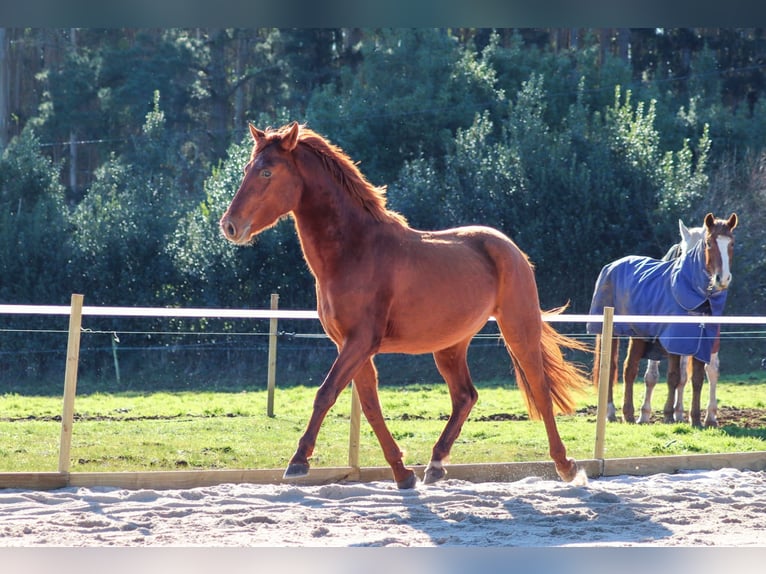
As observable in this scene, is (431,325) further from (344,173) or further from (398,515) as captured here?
(398,515)

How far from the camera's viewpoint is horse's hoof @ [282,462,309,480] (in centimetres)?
518

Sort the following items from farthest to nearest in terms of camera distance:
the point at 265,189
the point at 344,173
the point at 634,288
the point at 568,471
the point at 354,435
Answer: the point at 634,288 → the point at 354,435 → the point at 568,471 → the point at 344,173 → the point at 265,189

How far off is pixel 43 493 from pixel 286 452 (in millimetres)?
2394

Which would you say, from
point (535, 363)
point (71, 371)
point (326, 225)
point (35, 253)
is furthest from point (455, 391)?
point (35, 253)

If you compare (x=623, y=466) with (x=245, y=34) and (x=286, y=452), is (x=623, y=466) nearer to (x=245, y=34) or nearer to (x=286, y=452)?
(x=286, y=452)

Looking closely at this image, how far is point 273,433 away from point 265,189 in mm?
4107

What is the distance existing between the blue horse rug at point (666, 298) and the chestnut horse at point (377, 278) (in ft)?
11.2

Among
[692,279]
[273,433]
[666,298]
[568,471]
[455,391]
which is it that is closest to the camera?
[568,471]

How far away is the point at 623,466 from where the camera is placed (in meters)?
7.05

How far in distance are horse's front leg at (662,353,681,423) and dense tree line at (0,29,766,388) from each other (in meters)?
8.05

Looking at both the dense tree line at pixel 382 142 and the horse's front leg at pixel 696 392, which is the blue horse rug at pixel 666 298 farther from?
the dense tree line at pixel 382 142

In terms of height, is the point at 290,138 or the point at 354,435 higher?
the point at 290,138

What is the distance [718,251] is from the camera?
933cm

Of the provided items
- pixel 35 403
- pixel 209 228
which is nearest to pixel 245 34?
pixel 209 228
